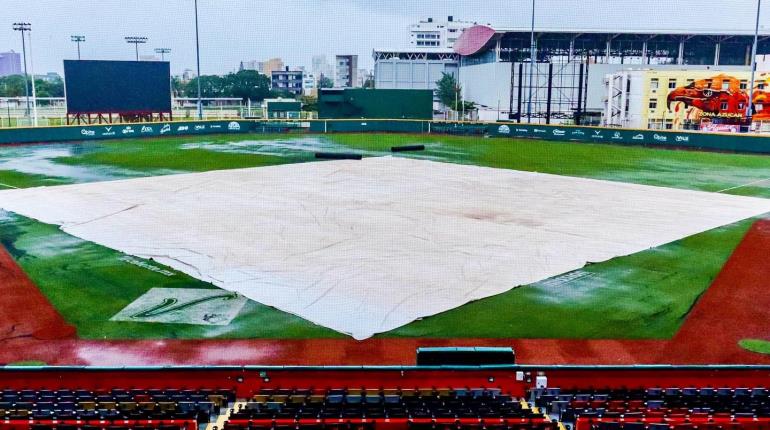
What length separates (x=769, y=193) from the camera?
124 ft

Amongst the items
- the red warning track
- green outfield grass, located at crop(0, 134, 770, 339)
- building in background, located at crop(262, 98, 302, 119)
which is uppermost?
building in background, located at crop(262, 98, 302, 119)

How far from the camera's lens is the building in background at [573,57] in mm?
96750

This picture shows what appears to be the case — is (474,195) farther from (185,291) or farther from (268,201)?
(185,291)

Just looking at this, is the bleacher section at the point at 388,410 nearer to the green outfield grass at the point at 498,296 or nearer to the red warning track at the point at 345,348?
the red warning track at the point at 345,348

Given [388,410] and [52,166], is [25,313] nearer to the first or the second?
[388,410]

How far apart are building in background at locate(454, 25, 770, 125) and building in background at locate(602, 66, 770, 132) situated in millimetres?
18669

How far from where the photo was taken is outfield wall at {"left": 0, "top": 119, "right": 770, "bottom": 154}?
191 feet

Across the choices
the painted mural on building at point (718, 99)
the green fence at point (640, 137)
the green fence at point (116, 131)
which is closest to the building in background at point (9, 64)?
the green fence at point (116, 131)

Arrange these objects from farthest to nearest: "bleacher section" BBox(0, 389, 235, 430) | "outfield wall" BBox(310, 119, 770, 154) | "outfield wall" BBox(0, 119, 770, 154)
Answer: "outfield wall" BBox(0, 119, 770, 154)
"outfield wall" BBox(310, 119, 770, 154)
"bleacher section" BBox(0, 389, 235, 430)

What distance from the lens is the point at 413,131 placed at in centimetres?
7669

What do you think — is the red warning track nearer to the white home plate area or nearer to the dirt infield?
the dirt infield

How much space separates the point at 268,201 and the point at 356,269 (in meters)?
12.6

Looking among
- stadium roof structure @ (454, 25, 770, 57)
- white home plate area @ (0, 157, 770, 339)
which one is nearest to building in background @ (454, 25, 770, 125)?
stadium roof structure @ (454, 25, 770, 57)

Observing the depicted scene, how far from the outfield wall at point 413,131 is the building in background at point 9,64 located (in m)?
99.7
